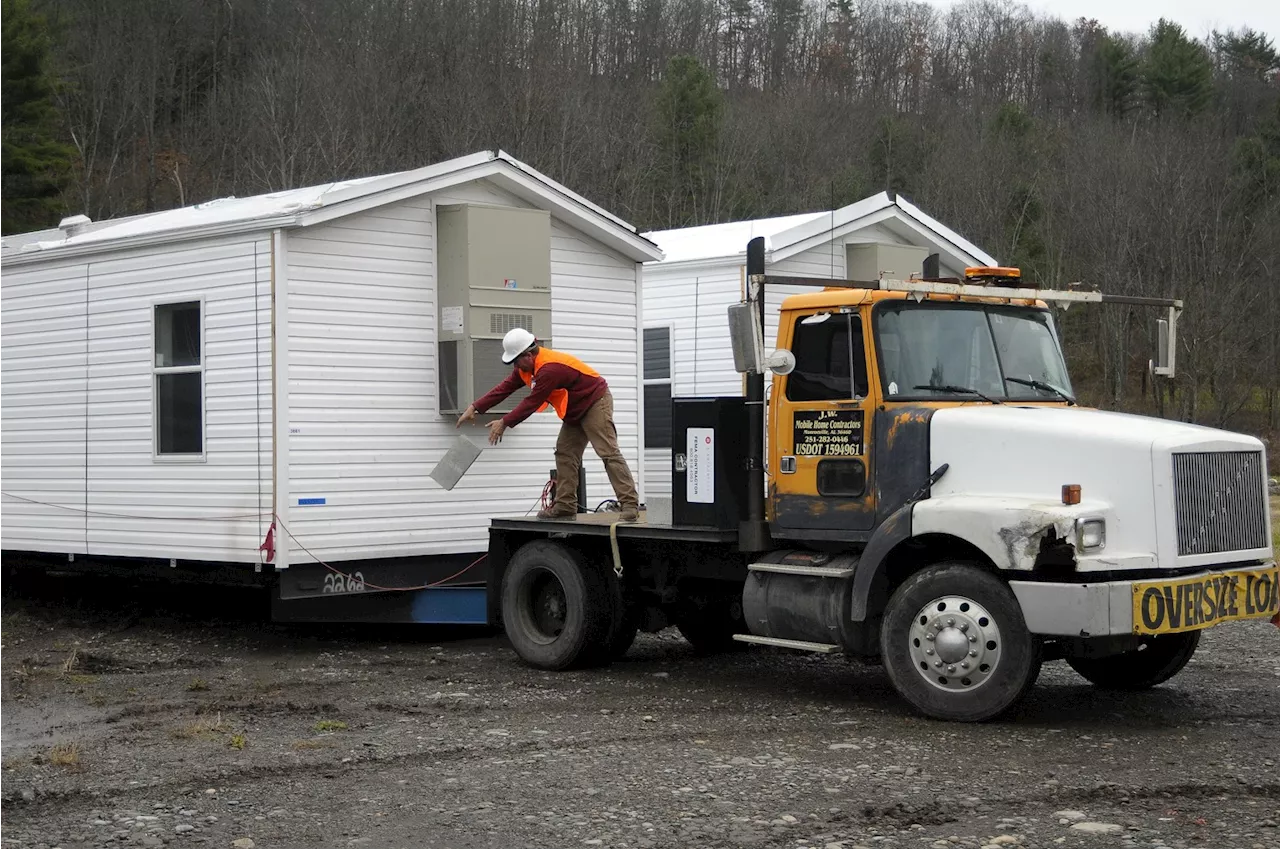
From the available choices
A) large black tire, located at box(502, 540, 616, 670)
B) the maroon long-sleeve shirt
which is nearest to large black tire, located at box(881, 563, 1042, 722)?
large black tire, located at box(502, 540, 616, 670)

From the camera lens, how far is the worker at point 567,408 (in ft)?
37.1

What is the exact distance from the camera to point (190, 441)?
490 inches

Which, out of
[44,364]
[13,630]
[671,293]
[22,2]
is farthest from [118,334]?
[22,2]

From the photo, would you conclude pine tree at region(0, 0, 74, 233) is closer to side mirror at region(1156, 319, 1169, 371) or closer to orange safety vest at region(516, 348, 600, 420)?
orange safety vest at region(516, 348, 600, 420)

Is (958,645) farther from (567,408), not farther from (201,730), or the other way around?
(201,730)

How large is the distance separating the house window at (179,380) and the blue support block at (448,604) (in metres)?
2.04

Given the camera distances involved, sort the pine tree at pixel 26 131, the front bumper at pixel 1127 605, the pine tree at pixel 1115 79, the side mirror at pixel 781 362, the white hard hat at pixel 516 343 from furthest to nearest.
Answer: the pine tree at pixel 1115 79, the pine tree at pixel 26 131, the white hard hat at pixel 516 343, the side mirror at pixel 781 362, the front bumper at pixel 1127 605

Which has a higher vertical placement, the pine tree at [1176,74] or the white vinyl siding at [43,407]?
the pine tree at [1176,74]

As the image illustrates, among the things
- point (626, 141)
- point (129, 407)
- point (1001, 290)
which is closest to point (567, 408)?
point (1001, 290)

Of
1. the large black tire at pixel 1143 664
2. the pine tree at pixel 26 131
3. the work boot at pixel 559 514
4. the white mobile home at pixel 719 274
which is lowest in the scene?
the large black tire at pixel 1143 664

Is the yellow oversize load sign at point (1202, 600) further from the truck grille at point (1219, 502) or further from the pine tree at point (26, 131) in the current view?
the pine tree at point (26, 131)

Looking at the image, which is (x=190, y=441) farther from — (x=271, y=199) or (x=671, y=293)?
(x=671, y=293)

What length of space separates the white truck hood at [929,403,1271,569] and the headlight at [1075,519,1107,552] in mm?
58

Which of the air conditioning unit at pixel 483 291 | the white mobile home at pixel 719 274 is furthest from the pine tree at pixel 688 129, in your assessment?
the air conditioning unit at pixel 483 291
